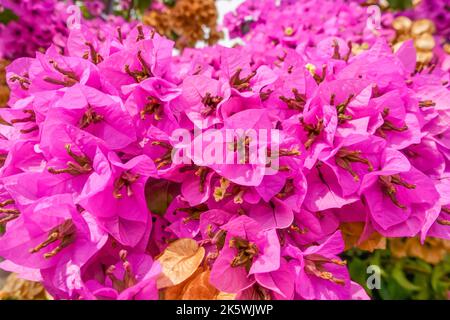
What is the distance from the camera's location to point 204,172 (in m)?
0.51

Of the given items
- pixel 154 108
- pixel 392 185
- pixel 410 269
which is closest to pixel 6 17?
pixel 154 108

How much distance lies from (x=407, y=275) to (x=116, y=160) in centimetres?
106

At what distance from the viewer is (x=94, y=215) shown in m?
0.47

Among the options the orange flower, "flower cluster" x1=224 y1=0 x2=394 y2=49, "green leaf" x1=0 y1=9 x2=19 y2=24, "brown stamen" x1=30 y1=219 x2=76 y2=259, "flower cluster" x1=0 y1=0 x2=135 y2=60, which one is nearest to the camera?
"brown stamen" x1=30 y1=219 x2=76 y2=259

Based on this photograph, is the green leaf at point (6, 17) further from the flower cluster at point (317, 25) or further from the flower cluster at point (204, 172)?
the flower cluster at point (204, 172)

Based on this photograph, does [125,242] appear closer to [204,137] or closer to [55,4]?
[204,137]

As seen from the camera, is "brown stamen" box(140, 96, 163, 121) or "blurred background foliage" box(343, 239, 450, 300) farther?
"blurred background foliage" box(343, 239, 450, 300)

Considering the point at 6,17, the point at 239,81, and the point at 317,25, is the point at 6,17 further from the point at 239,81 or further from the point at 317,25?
the point at 239,81

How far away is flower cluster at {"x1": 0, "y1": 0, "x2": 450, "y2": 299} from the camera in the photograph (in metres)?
0.46

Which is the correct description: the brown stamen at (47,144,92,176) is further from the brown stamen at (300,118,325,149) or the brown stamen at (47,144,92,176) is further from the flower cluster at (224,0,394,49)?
the flower cluster at (224,0,394,49)

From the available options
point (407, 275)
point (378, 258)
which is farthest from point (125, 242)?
point (407, 275)

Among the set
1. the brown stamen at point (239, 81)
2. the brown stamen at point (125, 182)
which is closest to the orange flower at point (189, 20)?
the brown stamen at point (239, 81)

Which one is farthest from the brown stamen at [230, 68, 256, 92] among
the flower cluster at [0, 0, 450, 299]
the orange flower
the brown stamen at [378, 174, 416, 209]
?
the orange flower

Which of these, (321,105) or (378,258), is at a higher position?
(321,105)
